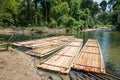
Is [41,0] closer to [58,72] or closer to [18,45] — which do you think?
[18,45]

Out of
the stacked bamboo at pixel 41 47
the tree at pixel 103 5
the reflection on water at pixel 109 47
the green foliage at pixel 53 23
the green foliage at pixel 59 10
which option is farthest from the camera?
the tree at pixel 103 5

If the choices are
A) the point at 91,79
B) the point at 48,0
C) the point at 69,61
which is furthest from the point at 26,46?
the point at 48,0

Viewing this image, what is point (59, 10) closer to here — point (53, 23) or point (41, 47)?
point (53, 23)

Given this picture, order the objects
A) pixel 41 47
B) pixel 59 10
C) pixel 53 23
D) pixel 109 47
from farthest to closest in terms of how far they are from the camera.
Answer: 1. pixel 59 10
2. pixel 53 23
3. pixel 109 47
4. pixel 41 47

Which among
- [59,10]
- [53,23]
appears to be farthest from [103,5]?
[53,23]

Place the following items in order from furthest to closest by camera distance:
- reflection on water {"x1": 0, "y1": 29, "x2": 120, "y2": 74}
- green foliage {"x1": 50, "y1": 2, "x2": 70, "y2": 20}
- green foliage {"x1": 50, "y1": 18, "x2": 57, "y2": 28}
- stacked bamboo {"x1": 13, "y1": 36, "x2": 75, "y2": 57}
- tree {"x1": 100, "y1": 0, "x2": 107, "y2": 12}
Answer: tree {"x1": 100, "y1": 0, "x2": 107, "y2": 12} → green foliage {"x1": 50, "y1": 2, "x2": 70, "y2": 20} → green foliage {"x1": 50, "y1": 18, "x2": 57, "y2": 28} → stacked bamboo {"x1": 13, "y1": 36, "x2": 75, "y2": 57} → reflection on water {"x1": 0, "y1": 29, "x2": 120, "y2": 74}

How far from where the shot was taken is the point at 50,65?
31.3ft

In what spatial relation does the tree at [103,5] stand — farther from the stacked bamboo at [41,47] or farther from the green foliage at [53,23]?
the stacked bamboo at [41,47]

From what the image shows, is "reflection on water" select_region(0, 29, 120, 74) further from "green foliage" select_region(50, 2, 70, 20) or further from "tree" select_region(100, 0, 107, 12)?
"tree" select_region(100, 0, 107, 12)

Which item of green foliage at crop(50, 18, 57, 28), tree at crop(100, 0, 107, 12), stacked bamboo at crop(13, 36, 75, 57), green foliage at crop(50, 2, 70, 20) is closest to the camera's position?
stacked bamboo at crop(13, 36, 75, 57)

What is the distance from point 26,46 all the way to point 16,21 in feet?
93.0

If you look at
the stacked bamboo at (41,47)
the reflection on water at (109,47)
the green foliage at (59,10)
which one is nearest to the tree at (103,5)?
the green foliage at (59,10)

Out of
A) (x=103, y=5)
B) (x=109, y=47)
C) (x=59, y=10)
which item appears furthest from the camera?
(x=103, y=5)

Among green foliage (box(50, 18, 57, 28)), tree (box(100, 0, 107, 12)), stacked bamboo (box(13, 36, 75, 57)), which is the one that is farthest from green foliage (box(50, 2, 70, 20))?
tree (box(100, 0, 107, 12))
